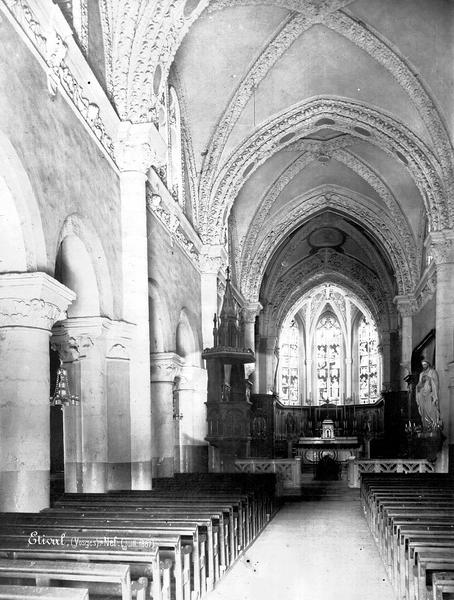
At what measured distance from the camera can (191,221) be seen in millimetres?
19344

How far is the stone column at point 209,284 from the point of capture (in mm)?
20266

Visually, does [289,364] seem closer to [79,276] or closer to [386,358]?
[386,358]

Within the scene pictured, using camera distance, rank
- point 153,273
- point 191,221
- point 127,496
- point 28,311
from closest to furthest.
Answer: point 28,311 → point 127,496 → point 153,273 → point 191,221

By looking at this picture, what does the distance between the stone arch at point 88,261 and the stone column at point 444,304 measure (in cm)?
1074

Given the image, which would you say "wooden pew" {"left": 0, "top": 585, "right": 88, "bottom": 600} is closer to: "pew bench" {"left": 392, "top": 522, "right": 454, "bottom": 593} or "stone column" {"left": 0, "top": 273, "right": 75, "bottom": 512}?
"pew bench" {"left": 392, "top": 522, "right": 454, "bottom": 593}

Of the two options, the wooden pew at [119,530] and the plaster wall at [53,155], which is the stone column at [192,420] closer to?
the plaster wall at [53,155]

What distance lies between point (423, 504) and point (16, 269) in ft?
18.4

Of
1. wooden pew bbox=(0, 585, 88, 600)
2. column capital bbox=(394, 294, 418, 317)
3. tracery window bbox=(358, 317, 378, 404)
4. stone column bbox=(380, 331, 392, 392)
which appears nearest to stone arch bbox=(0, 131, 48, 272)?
wooden pew bbox=(0, 585, 88, 600)

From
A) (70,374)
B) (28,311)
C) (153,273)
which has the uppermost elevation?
(153,273)

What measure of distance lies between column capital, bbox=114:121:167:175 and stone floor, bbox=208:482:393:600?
21.7 feet

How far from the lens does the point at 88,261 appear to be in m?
11.2

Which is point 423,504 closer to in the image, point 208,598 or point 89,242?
point 208,598

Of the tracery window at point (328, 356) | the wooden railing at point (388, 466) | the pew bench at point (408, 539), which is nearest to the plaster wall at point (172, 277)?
the wooden railing at point (388, 466)

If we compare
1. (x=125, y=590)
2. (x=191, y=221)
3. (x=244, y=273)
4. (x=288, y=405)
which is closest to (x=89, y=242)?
(x=125, y=590)
